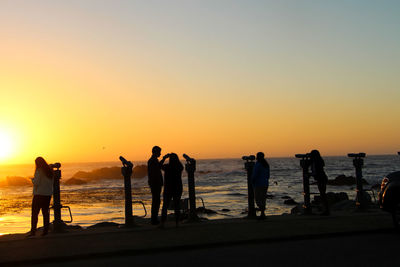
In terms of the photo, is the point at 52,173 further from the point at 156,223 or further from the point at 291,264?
the point at 291,264

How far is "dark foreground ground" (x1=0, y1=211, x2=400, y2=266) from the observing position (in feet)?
23.4

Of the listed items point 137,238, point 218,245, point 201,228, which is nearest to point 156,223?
point 201,228

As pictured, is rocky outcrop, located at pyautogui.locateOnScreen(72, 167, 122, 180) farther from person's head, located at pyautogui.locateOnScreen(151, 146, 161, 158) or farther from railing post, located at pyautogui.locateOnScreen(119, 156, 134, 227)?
person's head, located at pyautogui.locateOnScreen(151, 146, 161, 158)

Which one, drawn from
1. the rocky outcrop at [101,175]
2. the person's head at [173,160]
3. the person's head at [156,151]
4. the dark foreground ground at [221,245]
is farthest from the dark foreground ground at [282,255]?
the rocky outcrop at [101,175]

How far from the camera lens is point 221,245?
27.5 ft

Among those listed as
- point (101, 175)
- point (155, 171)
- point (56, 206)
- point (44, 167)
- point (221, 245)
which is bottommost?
point (101, 175)

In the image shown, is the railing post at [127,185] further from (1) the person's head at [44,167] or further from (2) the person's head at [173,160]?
(1) the person's head at [44,167]

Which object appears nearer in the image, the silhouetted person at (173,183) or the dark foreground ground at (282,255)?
the dark foreground ground at (282,255)

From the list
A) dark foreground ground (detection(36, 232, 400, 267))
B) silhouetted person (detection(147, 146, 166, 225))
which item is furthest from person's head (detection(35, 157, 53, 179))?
dark foreground ground (detection(36, 232, 400, 267))

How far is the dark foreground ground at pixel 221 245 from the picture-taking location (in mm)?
7129

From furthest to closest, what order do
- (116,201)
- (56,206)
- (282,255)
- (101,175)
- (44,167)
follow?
1. (101,175)
2. (116,201)
3. (56,206)
4. (44,167)
5. (282,255)

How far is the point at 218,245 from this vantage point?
8.37m

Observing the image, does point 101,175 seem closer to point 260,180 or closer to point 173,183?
point 260,180

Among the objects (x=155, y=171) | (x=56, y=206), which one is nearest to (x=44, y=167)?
(x=56, y=206)
